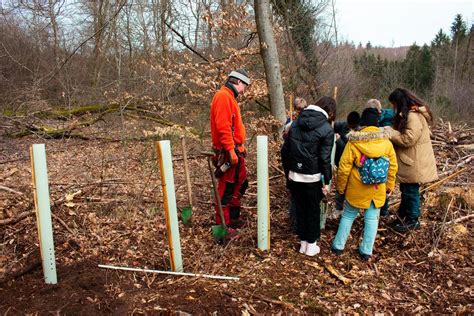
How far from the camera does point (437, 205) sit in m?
5.06

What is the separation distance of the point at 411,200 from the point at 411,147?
0.67 metres

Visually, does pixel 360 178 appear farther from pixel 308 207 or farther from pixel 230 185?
pixel 230 185

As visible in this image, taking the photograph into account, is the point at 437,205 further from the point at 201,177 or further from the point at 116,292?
the point at 116,292

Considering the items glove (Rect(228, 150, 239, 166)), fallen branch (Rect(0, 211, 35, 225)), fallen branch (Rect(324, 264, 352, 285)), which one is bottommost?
fallen branch (Rect(324, 264, 352, 285))

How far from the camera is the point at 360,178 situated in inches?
147

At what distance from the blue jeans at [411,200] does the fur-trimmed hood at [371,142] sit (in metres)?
0.99

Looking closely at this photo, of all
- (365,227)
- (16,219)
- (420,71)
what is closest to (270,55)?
(365,227)

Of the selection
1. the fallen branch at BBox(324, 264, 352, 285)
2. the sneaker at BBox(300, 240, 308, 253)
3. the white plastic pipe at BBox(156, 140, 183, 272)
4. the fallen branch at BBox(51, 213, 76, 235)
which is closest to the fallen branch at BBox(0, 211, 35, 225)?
the fallen branch at BBox(51, 213, 76, 235)

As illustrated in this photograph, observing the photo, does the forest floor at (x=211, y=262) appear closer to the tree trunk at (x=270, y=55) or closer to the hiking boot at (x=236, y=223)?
the hiking boot at (x=236, y=223)

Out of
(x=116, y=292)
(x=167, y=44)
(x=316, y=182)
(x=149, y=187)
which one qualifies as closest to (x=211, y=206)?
(x=149, y=187)

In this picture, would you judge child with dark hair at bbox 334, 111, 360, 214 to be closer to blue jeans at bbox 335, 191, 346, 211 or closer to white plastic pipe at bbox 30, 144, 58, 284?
blue jeans at bbox 335, 191, 346, 211

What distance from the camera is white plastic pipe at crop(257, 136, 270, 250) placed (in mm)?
3662

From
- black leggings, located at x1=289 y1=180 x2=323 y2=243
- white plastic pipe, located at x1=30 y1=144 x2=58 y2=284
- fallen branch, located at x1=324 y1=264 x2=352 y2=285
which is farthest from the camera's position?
black leggings, located at x1=289 y1=180 x2=323 y2=243

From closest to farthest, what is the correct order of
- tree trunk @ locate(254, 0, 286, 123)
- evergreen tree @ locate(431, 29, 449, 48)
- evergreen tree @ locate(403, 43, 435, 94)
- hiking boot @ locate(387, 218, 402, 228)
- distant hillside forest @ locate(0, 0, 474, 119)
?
hiking boot @ locate(387, 218, 402, 228) → tree trunk @ locate(254, 0, 286, 123) → distant hillside forest @ locate(0, 0, 474, 119) → evergreen tree @ locate(403, 43, 435, 94) → evergreen tree @ locate(431, 29, 449, 48)
